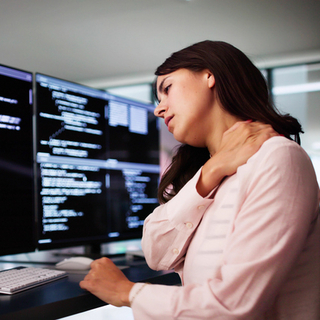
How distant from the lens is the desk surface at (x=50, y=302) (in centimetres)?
77

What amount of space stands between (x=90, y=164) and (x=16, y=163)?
1.31 feet

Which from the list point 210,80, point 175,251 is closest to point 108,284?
point 175,251

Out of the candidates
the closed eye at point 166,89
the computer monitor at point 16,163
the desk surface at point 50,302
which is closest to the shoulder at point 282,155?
the closed eye at point 166,89

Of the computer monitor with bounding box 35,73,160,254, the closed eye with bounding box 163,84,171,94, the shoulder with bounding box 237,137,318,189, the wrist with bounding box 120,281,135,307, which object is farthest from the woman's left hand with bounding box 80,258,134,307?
the computer monitor with bounding box 35,73,160,254

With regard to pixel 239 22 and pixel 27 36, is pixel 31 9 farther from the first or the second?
pixel 239 22

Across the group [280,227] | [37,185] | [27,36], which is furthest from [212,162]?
[27,36]

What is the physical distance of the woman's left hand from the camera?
2.55ft

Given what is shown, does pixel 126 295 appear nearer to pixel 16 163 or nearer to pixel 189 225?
pixel 189 225

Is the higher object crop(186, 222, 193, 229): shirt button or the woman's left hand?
crop(186, 222, 193, 229): shirt button

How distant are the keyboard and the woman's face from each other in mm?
608

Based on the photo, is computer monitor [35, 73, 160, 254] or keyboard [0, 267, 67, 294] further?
computer monitor [35, 73, 160, 254]

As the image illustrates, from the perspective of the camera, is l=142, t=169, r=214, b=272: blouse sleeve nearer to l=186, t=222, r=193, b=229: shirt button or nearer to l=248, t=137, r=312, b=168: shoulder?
l=186, t=222, r=193, b=229: shirt button

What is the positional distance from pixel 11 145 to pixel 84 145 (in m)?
0.39

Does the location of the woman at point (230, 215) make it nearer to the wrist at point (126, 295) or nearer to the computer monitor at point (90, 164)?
the wrist at point (126, 295)
